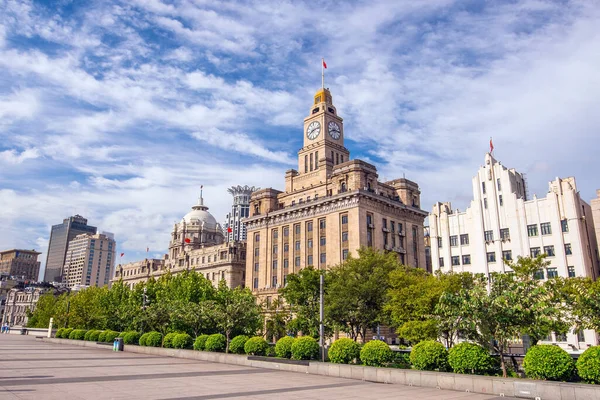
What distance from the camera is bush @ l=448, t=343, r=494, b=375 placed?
21.0m

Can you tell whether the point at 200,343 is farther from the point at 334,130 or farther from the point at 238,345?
the point at 334,130

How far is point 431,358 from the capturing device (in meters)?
22.8

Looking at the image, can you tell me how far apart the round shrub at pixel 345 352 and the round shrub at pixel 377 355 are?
1342mm

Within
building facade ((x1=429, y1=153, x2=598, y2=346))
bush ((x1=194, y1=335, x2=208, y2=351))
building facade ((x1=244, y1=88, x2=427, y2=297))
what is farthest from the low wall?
building facade ((x1=244, y1=88, x2=427, y2=297))

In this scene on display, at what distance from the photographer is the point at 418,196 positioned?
8162 centimetres

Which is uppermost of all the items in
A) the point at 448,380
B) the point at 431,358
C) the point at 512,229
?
the point at 512,229

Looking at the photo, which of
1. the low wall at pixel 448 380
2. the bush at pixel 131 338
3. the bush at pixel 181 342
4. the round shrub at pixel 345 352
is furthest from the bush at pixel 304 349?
the bush at pixel 131 338

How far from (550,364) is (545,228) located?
4344 centimetres

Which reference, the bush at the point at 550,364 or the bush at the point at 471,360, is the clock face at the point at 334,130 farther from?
the bush at the point at 550,364

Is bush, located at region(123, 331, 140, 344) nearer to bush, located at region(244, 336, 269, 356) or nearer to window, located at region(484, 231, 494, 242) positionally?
bush, located at region(244, 336, 269, 356)

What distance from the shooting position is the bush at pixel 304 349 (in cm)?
2881

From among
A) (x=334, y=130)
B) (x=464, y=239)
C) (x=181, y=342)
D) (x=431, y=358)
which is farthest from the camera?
(x=334, y=130)

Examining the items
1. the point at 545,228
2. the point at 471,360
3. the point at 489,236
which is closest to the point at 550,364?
the point at 471,360

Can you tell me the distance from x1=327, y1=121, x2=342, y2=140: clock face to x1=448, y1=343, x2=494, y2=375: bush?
6503 centimetres
